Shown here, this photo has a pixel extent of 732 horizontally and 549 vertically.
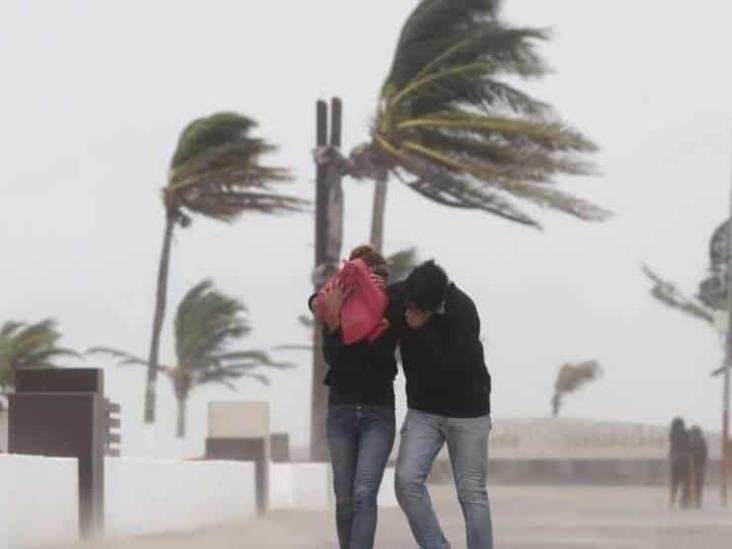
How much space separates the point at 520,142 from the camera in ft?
129

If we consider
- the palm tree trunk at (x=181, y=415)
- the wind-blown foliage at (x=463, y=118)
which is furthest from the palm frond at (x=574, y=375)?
the wind-blown foliage at (x=463, y=118)

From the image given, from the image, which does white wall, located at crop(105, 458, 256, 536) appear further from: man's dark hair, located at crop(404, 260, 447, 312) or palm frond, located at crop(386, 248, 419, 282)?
palm frond, located at crop(386, 248, 419, 282)

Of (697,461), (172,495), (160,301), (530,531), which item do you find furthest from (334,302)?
(160,301)

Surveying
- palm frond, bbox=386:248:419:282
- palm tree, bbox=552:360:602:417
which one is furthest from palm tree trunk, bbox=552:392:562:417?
palm frond, bbox=386:248:419:282

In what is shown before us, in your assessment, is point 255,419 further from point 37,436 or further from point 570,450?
point 570,450

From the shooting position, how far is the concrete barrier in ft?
96.0

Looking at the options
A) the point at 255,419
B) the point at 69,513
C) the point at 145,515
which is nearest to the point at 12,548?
the point at 69,513

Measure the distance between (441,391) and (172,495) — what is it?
11.3 m

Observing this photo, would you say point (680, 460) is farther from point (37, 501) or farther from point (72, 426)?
point (37, 501)

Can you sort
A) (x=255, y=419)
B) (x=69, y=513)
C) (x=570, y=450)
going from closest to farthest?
(x=69, y=513)
(x=255, y=419)
(x=570, y=450)

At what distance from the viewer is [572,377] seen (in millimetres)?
88562

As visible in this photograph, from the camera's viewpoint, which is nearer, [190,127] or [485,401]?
[485,401]

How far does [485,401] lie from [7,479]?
5687 millimetres

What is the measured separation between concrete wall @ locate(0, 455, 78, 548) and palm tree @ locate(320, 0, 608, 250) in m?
22.5
